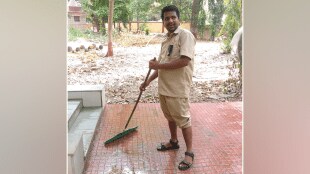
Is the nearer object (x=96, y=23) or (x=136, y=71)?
(x=136, y=71)

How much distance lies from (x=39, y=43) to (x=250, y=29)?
0.99m

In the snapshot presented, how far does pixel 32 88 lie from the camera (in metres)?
1.45

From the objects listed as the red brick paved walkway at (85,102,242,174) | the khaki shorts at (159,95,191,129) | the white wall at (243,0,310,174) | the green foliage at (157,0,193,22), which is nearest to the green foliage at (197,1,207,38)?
the green foliage at (157,0,193,22)

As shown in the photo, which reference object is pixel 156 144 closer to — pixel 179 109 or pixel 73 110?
pixel 179 109

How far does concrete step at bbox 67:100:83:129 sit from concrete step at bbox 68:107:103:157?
0.18 ft

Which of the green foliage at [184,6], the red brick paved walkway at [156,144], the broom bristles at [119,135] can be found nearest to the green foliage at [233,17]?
the red brick paved walkway at [156,144]

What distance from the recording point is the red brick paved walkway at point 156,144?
2900 mm

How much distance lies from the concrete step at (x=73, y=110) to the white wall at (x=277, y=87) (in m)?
2.62

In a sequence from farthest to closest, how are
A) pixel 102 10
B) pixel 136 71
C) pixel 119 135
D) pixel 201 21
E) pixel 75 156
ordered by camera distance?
pixel 102 10, pixel 201 21, pixel 136 71, pixel 119 135, pixel 75 156

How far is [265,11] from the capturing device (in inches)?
57.3

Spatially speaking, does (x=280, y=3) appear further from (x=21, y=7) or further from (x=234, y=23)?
(x=234, y=23)

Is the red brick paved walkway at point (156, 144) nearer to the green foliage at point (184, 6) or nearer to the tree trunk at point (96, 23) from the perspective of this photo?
the green foliage at point (184, 6)

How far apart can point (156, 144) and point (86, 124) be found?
1025 mm

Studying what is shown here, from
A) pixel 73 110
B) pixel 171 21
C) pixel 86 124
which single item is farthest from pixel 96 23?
pixel 171 21
